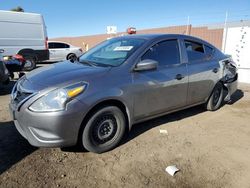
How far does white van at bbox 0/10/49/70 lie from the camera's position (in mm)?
11453

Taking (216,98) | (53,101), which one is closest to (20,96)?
(53,101)

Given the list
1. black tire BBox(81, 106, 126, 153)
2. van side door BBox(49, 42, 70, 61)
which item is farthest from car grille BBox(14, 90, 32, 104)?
van side door BBox(49, 42, 70, 61)

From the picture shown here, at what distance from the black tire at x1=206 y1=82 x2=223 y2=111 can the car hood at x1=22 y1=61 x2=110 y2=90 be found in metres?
2.80

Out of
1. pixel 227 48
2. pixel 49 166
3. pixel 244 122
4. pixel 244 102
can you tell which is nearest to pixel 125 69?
pixel 49 166

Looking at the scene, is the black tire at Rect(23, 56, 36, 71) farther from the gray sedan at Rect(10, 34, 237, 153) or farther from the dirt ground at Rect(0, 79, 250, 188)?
the gray sedan at Rect(10, 34, 237, 153)

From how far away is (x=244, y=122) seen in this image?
4.86 m

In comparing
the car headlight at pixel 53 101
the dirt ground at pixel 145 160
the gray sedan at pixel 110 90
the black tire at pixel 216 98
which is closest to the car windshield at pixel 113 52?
the gray sedan at pixel 110 90

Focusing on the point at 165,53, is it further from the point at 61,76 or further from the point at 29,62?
the point at 29,62

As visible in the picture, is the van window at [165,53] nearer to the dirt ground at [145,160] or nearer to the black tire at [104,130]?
the black tire at [104,130]

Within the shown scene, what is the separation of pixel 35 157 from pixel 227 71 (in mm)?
4282

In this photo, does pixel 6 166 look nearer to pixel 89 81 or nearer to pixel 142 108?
pixel 89 81

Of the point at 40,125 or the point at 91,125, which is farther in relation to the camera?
the point at 91,125

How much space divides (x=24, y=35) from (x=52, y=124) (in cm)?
1054

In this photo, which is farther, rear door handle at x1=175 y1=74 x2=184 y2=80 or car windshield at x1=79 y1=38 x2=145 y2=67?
rear door handle at x1=175 y1=74 x2=184 y2=80
